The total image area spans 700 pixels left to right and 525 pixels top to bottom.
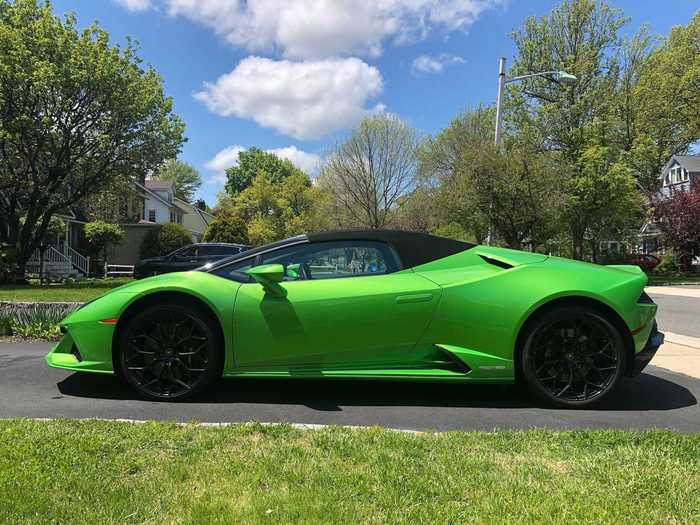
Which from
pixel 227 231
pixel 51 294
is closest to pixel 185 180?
pixel 227 231

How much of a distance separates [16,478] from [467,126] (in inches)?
1323

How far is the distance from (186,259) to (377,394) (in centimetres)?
1394

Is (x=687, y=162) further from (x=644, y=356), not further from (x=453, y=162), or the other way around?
(x=644, y=356)

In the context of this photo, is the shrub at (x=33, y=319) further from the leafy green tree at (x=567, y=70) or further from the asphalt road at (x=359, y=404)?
the leafy green tree at (x=567, y=70)

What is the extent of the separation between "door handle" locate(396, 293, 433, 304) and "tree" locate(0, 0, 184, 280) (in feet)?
54.1

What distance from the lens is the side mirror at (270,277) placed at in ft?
12.6

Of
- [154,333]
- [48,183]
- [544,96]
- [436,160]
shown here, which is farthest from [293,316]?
[436,160]

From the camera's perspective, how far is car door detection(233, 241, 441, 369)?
3.90 metres

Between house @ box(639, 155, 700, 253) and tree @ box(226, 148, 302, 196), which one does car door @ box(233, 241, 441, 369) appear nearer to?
house @ box(639, 155, 700, 253)

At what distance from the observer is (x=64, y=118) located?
17656 millimetres

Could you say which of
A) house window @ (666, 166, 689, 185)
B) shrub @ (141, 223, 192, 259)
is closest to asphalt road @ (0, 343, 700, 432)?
shrub @ (141, 223, 192, 259)

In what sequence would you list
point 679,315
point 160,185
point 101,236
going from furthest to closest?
point 160,185
point 101,236
point 679,315

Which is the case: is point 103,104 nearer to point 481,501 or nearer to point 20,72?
point 20,72

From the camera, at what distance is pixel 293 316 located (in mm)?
3910
